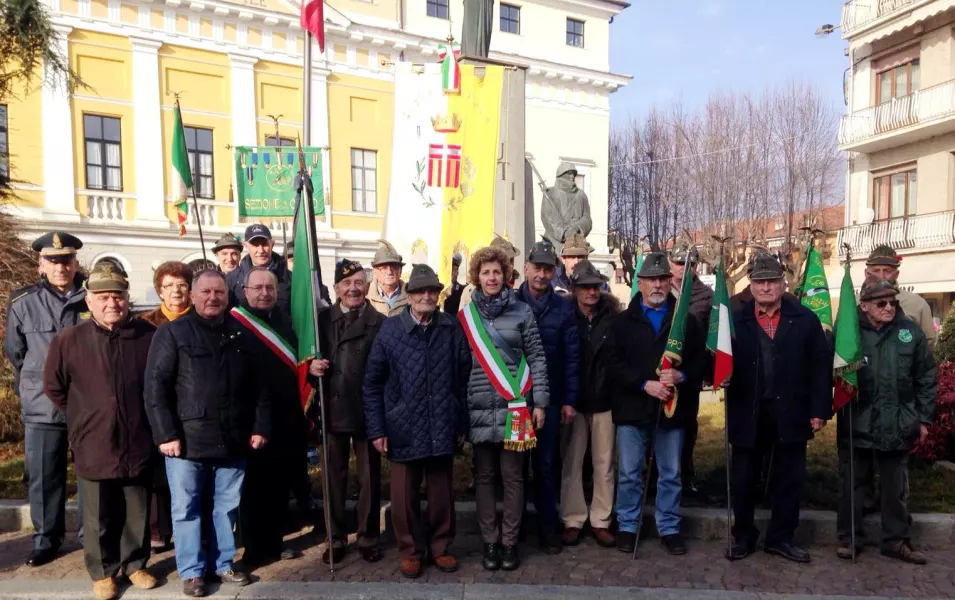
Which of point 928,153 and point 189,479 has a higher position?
point 928,153

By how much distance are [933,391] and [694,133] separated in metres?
32.6

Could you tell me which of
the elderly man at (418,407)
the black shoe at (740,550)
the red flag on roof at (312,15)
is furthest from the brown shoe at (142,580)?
the red flag on roof at (312,15)

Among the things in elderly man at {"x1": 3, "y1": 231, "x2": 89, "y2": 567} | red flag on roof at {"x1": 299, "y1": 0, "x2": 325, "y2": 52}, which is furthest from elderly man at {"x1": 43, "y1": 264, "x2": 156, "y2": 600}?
red flag on roof at {"x1": 299, "y1": 0, "x2": 325, "y2": 52}

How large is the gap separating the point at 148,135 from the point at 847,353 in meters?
22.0

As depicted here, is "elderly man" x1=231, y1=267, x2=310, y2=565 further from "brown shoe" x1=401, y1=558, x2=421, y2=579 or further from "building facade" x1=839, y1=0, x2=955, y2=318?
"building facade" x1=839, y1=0, x2=955, y2=318

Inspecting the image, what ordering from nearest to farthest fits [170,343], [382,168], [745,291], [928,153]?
[170,343], [745,291], [928,153], [382,168]

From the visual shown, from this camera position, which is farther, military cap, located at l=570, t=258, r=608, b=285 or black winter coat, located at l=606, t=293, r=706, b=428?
military cap, located at l=570, t=258, r=608, b=285

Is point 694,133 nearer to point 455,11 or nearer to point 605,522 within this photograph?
point 455,11

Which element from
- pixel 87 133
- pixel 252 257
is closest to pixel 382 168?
pixel 87 133

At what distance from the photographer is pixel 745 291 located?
20.9 feet

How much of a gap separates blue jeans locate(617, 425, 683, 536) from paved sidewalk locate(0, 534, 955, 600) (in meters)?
0.23

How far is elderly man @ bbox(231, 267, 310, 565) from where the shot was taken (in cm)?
488

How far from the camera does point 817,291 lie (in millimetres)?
5828

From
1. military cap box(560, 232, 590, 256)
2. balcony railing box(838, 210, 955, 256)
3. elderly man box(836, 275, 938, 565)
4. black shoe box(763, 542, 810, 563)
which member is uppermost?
balcony railing box(838, 210, 955, 256)
